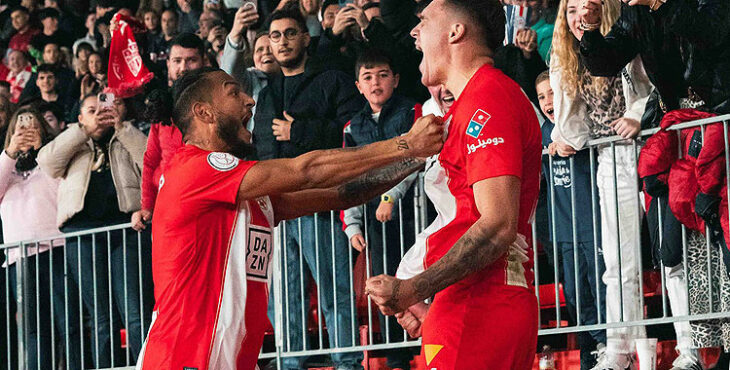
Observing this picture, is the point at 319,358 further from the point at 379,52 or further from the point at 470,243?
the point at 470,243

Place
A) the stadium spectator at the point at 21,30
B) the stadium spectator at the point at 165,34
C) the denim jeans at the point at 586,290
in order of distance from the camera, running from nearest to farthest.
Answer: the denim jeans at the point at 586,290 → the stadium spectator at the point at 165,34 → the stadium spectator at the point at 21,30

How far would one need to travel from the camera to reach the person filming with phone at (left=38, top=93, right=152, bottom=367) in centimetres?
905

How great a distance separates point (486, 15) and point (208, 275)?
66.8 inches

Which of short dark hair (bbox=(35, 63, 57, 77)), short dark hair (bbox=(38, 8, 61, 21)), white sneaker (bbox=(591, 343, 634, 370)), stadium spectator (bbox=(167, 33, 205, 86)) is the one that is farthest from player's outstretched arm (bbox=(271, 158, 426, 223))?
short dark hair (bbox=(38, 8, 61, 21))

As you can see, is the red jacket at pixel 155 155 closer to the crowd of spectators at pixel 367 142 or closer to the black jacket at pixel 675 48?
the crowd of spectators at pixel 367 142

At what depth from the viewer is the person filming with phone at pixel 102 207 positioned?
9.05m

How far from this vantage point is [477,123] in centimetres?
395

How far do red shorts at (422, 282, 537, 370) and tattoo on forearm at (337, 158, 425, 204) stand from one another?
40.5 inches

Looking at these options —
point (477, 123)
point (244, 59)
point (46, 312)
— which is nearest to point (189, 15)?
point (244, 59)

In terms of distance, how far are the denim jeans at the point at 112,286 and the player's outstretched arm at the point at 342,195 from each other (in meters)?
3.67

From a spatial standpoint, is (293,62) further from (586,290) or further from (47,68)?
(47,68)

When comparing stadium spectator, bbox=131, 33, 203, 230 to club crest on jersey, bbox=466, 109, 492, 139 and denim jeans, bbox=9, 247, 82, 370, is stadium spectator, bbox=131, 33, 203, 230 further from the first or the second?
club crest on jersey, bbox=466, 109, 492, 139

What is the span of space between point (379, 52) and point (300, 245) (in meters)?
1.47

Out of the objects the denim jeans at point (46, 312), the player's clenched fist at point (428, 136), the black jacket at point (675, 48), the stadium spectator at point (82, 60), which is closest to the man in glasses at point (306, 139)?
the denim jeans at point (46, 312)
